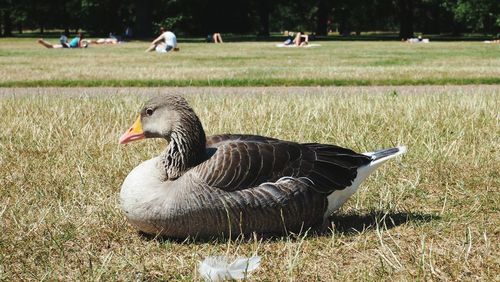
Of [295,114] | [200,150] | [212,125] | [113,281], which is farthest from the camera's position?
[295,114]

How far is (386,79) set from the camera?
15312 millimetres

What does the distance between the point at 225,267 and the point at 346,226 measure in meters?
1.25

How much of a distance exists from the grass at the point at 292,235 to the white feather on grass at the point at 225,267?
0.06 meters

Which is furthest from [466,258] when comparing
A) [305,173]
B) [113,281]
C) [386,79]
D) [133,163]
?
[386,79]

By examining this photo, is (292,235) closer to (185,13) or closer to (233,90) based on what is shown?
(233,90)

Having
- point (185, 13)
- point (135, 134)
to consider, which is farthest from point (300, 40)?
point (135, 134)

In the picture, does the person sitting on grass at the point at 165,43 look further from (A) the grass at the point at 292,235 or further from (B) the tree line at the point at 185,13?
(A) the grass at the point at 292,235

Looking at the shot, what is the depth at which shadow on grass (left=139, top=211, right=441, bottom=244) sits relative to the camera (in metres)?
4.10

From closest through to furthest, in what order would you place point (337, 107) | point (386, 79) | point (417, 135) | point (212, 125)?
point (417, 135), point (212, 125), point (337, 107), point (386, 79)

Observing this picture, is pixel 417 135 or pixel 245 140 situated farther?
pixel 417 135

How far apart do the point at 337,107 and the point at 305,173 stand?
17.1 ft

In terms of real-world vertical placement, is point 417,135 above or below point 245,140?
below

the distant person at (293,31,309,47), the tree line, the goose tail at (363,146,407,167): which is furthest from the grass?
the tree line

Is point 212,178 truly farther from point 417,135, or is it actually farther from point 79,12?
point 79,12
